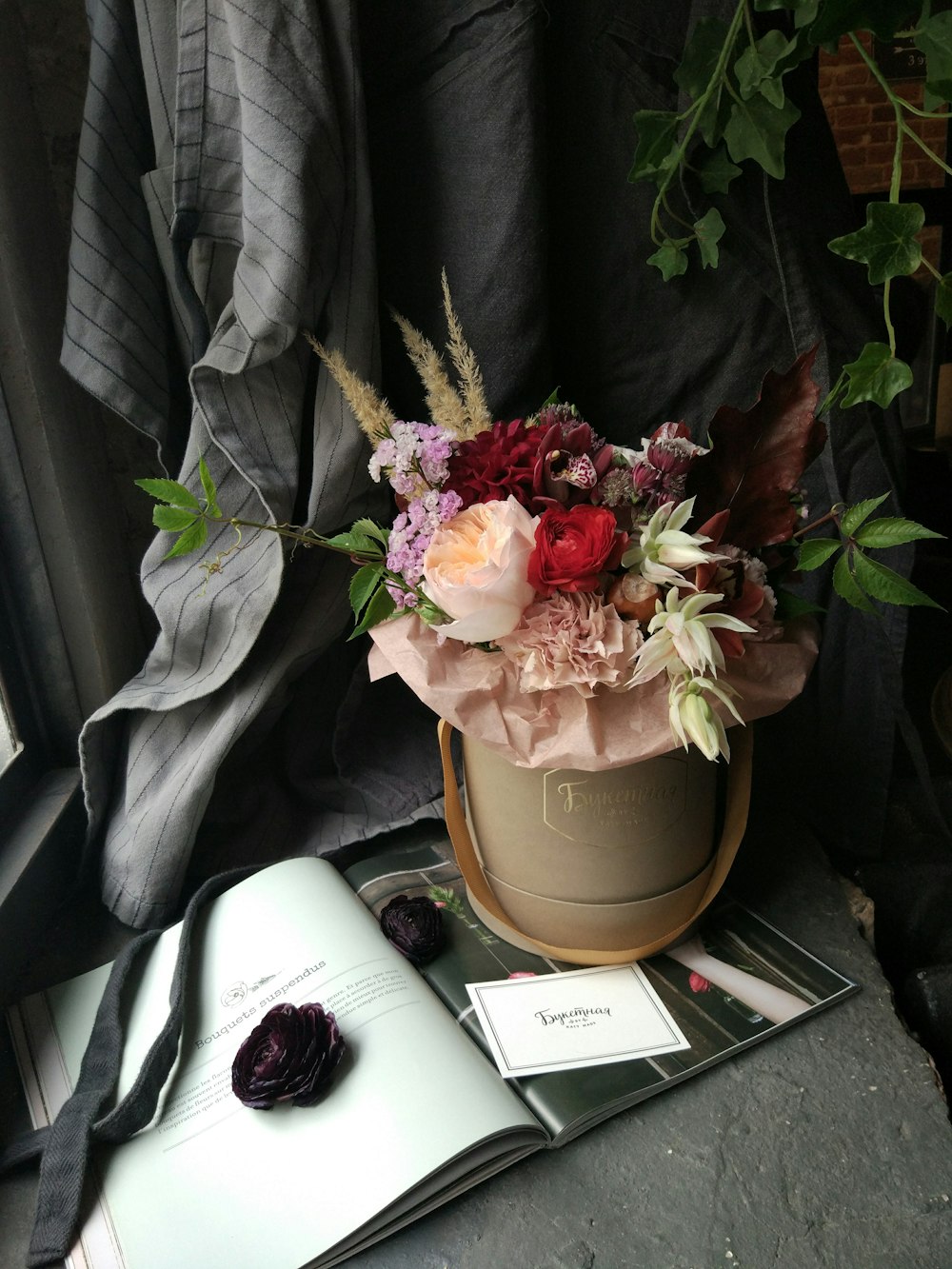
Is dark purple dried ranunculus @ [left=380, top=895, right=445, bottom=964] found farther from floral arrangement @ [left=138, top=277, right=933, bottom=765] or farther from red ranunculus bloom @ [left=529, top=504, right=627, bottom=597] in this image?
red ranunculus bloom @ [left=529, top=504, right=627, bottom=597]

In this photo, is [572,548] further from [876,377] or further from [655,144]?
[655,144]

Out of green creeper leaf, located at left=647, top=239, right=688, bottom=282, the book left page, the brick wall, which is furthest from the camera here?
the brick wall

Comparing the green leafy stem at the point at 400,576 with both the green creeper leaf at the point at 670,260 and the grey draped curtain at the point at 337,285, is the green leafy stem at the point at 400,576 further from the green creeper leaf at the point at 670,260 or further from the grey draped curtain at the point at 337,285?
the green creeper leaf at the point at 670,260

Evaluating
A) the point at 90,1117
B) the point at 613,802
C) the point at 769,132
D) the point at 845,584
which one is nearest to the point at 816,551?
the point at 845,584

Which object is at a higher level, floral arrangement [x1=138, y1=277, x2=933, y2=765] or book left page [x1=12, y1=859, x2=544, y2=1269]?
floral arrangement [x1=138, y1=277, x2=933, y2=765]

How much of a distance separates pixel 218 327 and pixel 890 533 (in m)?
0.55

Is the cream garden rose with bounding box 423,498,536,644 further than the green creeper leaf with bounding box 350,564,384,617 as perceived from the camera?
No

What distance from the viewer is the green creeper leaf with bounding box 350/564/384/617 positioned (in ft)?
2.33

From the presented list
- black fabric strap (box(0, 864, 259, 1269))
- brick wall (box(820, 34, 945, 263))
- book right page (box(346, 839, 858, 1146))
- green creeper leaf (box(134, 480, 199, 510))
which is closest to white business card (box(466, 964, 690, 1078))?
book right page (box(346, 839, 858, 1146))

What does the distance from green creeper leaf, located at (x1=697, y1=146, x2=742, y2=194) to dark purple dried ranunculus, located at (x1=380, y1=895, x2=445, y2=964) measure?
2.16 ft

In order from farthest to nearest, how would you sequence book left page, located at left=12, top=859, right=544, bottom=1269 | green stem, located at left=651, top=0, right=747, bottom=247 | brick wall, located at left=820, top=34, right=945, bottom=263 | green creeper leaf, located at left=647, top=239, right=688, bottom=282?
brick wall, located at left=820, top=34, right=945, bottom=263 → green creeper leaf, located at left=647, top=239, right=688, bottom=282 → green stem, located at left=651, top=0, right=747, bottom=247 → book left page, located at left=12, top=859, right=544, bottom=1269

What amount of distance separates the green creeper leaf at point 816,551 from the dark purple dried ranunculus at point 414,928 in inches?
16.4

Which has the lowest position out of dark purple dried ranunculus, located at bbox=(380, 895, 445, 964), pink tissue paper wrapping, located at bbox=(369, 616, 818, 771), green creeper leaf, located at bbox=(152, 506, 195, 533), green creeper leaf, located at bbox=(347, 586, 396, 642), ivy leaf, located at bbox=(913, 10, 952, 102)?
dark purple dried ranunculus, located at bbox=(380, 895, 445, 964)

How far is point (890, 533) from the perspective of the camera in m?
0.62
